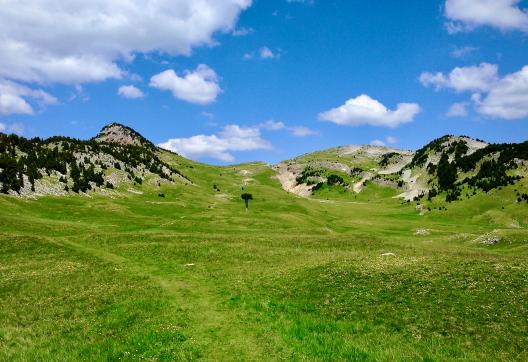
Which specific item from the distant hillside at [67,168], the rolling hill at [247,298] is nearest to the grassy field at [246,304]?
the rolling hill at [247,298]

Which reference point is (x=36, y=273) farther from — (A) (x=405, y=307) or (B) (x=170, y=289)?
(A) (x=405, y=307)

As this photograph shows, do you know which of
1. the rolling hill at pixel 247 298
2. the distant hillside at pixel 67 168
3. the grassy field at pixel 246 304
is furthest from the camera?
the distant hillside at pixel 67 168

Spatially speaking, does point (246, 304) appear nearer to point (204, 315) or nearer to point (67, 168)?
point (204, 315)

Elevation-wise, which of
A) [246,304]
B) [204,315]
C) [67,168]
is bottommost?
[204,315]

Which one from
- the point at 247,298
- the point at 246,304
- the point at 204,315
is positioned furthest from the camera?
the point at 247,298

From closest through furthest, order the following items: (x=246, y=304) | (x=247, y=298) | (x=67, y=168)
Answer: (x=246, y=304) < (x=247, y=298) < (x=67, y=168)

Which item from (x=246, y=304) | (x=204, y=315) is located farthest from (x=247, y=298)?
(x=204, y=315)

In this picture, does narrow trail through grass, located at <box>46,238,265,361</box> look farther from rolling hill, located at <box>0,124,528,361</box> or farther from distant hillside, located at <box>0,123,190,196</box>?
distant hillside, located at <box>0,123,190,196</box>

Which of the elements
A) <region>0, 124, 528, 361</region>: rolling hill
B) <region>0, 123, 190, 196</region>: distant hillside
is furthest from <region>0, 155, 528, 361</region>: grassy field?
<region>0, 123, 190, 196</region>: distant hillside

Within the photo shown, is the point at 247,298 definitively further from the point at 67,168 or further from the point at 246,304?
the point at 67,168

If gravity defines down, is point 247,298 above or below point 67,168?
below

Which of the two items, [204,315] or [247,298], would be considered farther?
[247,298]

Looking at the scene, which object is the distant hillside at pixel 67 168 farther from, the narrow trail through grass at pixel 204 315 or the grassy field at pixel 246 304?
the narrow trail through grass at pixel 204 315

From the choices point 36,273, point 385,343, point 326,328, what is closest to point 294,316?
point 326,328
